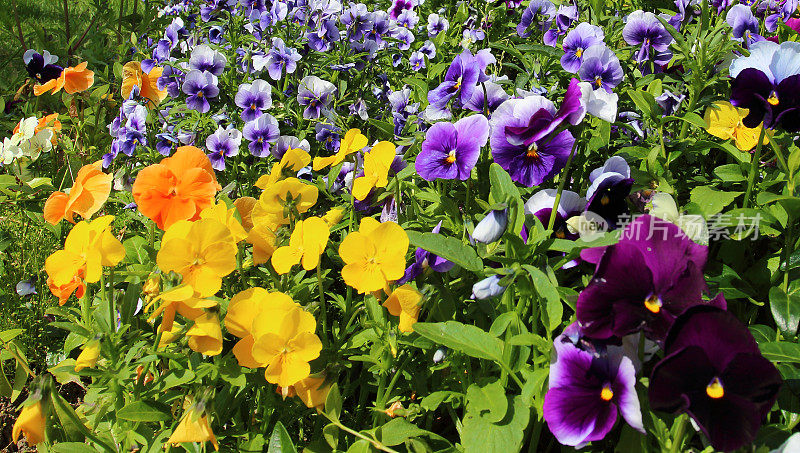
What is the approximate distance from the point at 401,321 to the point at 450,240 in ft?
0.80

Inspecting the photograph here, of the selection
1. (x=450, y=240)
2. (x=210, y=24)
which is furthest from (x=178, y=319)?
(x=210, y=24)

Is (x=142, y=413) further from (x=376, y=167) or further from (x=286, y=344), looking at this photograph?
(x=376, y=167)

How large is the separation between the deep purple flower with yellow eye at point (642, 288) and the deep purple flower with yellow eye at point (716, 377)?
8cm

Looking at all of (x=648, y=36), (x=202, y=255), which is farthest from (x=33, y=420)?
(x=648, y=36)

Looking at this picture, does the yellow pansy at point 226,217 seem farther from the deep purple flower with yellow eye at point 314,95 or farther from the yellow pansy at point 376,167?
the deep purple flower with yellow eye at point 314,95

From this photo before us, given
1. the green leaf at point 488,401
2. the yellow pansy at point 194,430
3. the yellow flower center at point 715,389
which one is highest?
the yellow flower center at point 715,389

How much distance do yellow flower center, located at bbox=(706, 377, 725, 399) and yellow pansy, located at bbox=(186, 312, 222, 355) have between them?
3.21 feet

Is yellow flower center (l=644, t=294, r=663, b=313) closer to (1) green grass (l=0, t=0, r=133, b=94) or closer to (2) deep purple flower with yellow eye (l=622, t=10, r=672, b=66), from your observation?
(2) deep purple flower with yellow eye (l=622, t=10, r=672, b=66)

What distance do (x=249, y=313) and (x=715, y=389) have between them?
37.3 inches

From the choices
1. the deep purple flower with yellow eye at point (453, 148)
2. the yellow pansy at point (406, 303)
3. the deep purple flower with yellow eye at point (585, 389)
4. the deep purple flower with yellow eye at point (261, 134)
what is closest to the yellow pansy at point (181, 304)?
the yellow pansy at point (406, 303)

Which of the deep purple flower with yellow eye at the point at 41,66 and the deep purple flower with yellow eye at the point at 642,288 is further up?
the deep purple flower with yellow eye at the point at 642,288

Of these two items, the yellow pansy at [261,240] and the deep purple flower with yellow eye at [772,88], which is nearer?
the deep purple flower with yellow eye at [772,88]

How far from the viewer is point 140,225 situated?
2.78m

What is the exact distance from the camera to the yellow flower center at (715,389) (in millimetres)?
901
